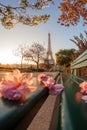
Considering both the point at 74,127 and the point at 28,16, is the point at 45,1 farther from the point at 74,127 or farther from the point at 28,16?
the point at 74,127

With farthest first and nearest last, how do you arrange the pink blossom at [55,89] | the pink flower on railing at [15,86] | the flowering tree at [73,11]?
the flowering tree at [73,11]
the pink blossom at [55,89]
the pink flower on railing at [15,86]

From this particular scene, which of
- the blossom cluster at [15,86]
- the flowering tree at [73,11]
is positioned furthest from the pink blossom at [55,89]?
the flowering tree at [73,11]

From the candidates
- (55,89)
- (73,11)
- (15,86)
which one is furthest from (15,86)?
(73,11)

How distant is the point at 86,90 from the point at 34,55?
99.7 metres

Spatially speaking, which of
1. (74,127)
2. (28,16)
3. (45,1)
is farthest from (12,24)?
(74,127)

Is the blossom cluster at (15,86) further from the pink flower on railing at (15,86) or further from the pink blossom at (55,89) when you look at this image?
the pink blossom at (55,89)

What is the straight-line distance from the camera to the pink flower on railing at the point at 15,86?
1105mm

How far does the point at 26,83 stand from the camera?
122cm

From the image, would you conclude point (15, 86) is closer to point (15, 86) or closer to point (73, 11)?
point (15, 86)

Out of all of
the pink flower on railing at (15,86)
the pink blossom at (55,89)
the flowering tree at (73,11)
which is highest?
the flowering tree at (73,11)

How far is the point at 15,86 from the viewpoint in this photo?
1.16 m

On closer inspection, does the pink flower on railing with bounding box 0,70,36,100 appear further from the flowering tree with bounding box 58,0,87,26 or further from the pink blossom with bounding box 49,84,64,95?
the flowering tree with bounding box 58,0,87,26

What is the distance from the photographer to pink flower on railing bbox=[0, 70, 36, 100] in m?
1.11

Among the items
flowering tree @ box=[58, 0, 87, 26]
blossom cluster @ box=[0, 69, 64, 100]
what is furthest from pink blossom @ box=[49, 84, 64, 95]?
flowering tree @ box=[58, 0, 87, 26]
